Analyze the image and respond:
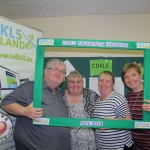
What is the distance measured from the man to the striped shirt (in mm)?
336

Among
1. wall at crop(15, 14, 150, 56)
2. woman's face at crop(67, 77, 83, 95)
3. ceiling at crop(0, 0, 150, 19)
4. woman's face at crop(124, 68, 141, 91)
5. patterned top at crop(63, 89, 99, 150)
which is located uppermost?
ceiling at crop(0, 0, 150, 19)

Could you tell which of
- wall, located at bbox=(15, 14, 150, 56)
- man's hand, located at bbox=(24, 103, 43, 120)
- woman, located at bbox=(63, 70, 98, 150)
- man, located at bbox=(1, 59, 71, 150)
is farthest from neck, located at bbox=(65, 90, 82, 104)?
wall, located at bbox=(15, 14, 150, 56)

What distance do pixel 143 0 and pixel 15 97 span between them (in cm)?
163

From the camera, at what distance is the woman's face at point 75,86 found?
1.75m

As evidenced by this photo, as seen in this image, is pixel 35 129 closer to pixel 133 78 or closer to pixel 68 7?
pixel 133 78

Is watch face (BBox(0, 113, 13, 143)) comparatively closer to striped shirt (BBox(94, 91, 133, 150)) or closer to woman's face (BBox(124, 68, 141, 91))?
striped shirt (BBox(94, 91, 133, 150))

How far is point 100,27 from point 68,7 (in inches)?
20.7

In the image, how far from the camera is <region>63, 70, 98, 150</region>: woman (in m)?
1.68

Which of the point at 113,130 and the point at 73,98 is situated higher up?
the point at 73,98

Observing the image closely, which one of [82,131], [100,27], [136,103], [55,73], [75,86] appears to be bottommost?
[82,131]

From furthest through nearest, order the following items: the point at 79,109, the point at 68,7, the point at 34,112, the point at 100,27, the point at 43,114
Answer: the point at 100,27, the point at 68,7, the point at 79,109, the point at 43,114, the point at 34,112

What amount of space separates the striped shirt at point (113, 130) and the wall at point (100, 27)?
3.04 ft

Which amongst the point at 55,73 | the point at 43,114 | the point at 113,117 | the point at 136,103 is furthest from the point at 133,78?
the point at 43,114

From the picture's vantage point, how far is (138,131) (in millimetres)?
1624
